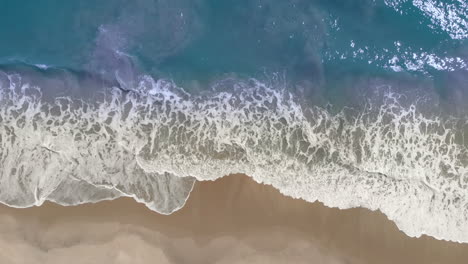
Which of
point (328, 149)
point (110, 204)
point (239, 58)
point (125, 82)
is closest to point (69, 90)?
point (125, 82)

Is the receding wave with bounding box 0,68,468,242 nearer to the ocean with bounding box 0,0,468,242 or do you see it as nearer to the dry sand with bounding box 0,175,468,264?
the ocean with bounding box 0,0,468,242

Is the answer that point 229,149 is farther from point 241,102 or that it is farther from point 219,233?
point 219,233

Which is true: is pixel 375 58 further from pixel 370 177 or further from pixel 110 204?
pixel 110 204

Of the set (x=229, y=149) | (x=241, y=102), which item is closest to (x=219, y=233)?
(x=229, y=149)

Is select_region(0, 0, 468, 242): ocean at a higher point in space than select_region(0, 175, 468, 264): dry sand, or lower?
higher

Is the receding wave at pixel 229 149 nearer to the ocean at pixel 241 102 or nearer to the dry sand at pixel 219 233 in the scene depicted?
the ocean at pixel 241 102

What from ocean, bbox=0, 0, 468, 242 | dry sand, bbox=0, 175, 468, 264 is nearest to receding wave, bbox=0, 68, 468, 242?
ocean, bbox=0, 0, 468, 242
